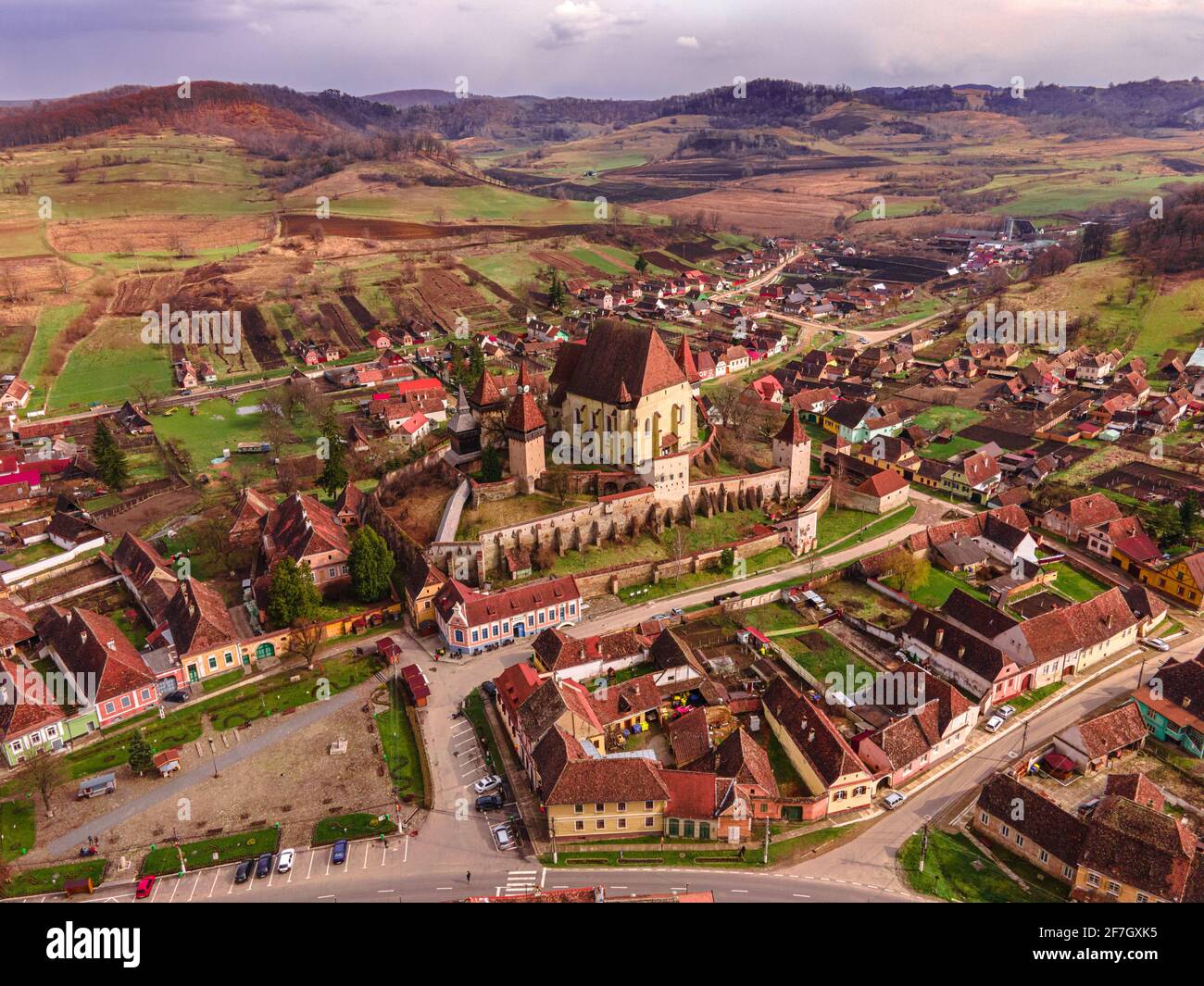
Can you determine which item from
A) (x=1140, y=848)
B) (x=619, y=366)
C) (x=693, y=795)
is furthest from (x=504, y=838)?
(x=619, y=366)

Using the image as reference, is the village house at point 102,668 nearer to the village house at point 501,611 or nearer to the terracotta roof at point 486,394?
the village house at point 501,611

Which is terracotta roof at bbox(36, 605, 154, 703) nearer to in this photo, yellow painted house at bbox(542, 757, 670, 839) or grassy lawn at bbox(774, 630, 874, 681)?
yellow painted house at bbox(542, 757, 670, 839)

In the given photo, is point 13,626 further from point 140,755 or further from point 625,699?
point 625,699

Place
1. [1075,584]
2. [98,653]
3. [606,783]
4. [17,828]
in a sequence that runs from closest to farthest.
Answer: [606,783] < [17,828] < [98,653] < [1075,584]

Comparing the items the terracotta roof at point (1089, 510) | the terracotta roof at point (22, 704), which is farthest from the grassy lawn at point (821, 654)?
the terracotta roof at point (22, 704)

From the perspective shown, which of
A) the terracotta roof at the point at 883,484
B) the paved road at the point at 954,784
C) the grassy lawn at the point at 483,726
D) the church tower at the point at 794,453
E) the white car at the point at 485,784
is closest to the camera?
the paved road at the point at 954,784

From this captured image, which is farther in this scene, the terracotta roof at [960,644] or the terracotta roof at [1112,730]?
the terracotta roof at [960,644]

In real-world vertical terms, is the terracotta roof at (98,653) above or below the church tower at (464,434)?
below
